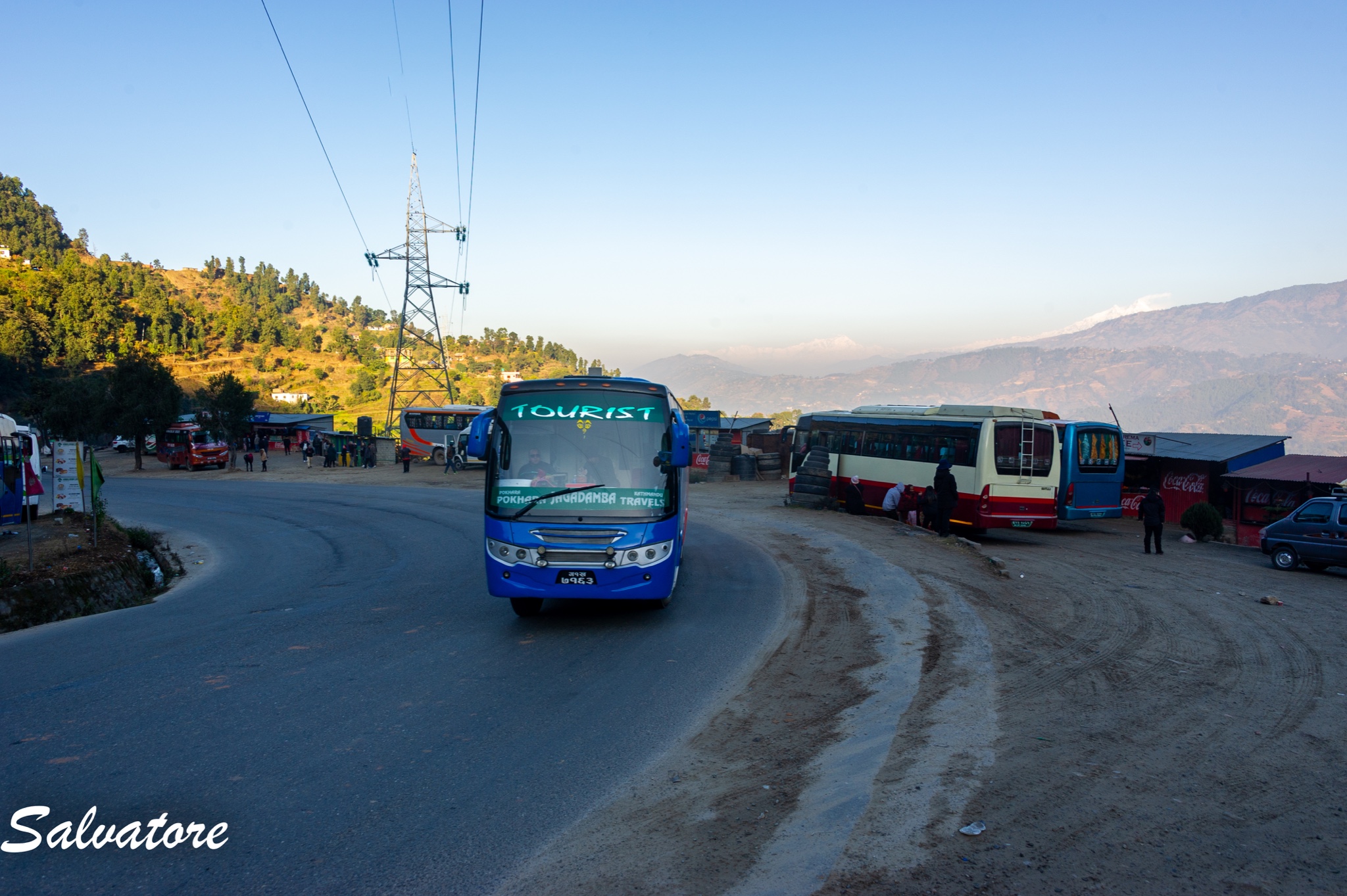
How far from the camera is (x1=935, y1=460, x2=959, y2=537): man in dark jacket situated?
18922 mm

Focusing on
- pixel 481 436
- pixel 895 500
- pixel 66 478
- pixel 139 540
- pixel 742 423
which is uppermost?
pixel 742 423

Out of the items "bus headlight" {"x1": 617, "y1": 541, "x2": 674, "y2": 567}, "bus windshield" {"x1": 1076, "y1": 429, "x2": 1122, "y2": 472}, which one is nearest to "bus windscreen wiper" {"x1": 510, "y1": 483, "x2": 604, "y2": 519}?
"bus headlight" {"x1": 617, "y1": 541, "x2": 674, "y2": 567}

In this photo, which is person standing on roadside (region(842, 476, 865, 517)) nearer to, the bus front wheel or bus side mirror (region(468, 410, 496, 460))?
the bus front wheel

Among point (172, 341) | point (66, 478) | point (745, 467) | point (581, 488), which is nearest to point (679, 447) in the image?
point (581, 488)

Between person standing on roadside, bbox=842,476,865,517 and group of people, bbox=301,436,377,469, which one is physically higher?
group of people, bbox=301,436,377,469

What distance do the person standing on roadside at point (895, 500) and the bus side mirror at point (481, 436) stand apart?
50.9ft

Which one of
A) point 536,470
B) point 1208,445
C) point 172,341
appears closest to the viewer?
point 536,470

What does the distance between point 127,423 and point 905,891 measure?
51.4m

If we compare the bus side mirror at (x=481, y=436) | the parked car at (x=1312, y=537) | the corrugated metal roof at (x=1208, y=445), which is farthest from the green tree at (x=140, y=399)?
the parked car at (x=1312, y=537)

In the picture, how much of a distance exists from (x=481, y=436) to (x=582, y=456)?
127 cm

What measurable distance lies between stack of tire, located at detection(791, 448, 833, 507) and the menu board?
20208mm

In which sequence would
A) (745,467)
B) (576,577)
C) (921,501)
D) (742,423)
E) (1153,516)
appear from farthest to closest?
(742,423) < (745,467) < (921,501) < (1153,516) < (576,577)

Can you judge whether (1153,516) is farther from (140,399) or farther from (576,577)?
(140,399)

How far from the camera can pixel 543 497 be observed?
29.4ft
